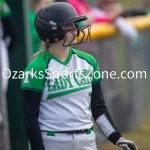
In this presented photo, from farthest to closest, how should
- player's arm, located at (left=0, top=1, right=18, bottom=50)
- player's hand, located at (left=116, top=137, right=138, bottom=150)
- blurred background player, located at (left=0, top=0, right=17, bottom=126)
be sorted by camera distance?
player's arm, located at (left=0, top=1, right=18, bottom=50), blurred background player, located at (left=0, top=0, right=17, bottom=126), player's hand, located at (left=116, top=137, right=138, bottom=150)

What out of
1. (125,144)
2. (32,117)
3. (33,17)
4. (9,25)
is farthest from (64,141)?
(33,17)

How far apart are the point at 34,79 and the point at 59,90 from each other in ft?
0.63

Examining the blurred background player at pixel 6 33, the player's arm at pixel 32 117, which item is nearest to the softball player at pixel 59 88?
the player's arm at pixel 32 117

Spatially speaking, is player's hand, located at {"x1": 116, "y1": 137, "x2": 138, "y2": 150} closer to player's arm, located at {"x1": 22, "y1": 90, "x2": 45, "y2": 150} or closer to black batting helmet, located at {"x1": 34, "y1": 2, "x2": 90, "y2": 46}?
player's arm, located at {"x1": 22, "y1": 90, "x2": 45, "y2": 150}

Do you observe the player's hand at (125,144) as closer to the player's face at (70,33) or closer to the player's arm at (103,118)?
the player's arm at (103,118)

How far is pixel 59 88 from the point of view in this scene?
4.35 meters

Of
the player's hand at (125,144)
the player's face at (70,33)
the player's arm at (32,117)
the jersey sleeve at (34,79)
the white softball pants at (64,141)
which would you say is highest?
the player's face at (70,33)

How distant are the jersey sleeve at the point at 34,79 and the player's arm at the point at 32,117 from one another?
0.03 meters

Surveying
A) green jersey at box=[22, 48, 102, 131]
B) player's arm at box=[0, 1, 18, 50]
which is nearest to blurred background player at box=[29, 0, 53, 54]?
player's arm at box=[0, 1, 18, 50]

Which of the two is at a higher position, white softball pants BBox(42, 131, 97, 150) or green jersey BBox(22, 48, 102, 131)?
green jersey BBox(22, 48, 102, 131)

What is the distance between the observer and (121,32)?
26.0ft

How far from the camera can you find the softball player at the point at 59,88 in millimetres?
4262

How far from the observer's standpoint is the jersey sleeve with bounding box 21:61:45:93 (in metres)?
4.25

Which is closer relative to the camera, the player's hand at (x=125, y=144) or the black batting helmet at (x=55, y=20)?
the black batting helmet at (x=55, y=20)
